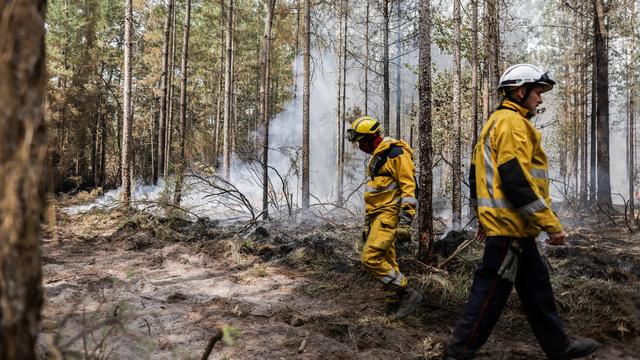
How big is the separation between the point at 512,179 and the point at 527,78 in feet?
2.66

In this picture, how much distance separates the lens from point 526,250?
3.07 m

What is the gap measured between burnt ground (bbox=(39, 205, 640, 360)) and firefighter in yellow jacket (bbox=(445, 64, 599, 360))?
55cm

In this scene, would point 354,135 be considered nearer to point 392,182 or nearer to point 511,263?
point 392,182

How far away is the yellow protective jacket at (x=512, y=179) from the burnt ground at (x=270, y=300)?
1.20 metres

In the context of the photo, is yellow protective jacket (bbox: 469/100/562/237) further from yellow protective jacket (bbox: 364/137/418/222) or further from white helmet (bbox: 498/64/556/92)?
yellow protective jacket (bbox: 364/137/418/222)

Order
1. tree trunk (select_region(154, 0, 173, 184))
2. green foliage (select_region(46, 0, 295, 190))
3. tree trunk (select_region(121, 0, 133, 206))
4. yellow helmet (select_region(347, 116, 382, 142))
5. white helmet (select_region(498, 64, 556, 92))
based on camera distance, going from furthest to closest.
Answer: green foliage (select_region(46, 0, 295, 190)) < tree trunk (select_region(154, 0, 173, 184)) < tree trunk (select_region(121, 0, 133, 206)) < yellow helmet (select_region(347, 116, 382, 142)) < white helmet (select_region(498, 64, 556, 92))

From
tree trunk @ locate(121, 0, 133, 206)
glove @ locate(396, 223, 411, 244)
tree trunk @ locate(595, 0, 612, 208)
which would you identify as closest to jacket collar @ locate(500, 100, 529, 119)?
glove @ locate(396, 223, 411, 244)

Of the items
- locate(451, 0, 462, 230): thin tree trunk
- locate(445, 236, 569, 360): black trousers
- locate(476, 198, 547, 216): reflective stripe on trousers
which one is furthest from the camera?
locate(451, 0, 462, 230): thin tree trunk

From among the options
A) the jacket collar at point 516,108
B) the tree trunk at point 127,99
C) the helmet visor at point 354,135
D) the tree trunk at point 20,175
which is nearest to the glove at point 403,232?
the helmet visor at point 354,135

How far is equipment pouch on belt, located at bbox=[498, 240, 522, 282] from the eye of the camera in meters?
2.98

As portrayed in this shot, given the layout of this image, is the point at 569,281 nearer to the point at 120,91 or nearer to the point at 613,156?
the point at 120,91

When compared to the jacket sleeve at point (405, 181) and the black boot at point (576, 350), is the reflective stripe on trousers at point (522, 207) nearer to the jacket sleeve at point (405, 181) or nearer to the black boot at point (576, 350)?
the black boot at point (576, 350)

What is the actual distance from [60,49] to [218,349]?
25.1 meters

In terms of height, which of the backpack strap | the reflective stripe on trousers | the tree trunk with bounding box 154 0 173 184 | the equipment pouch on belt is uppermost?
the tree trunk with bounding box 154 0 173 184
